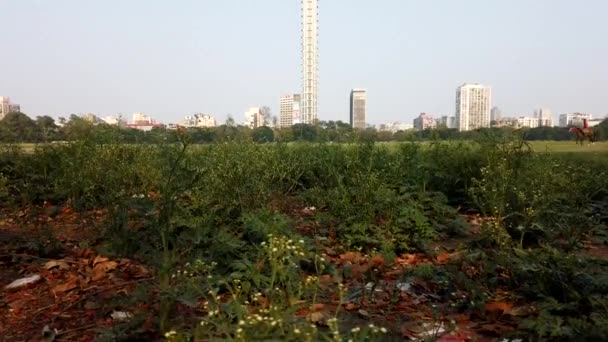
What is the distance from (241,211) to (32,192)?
3.01 m

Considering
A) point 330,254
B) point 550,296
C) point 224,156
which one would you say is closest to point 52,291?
point 330,254

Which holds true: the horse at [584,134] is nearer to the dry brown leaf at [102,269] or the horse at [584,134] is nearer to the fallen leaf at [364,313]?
the fallen leaf at [364,313]

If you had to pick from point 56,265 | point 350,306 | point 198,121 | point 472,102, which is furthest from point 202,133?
point 472,102

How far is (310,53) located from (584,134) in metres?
18.7

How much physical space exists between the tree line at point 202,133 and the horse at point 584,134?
93cm

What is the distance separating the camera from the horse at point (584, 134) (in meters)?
9.48

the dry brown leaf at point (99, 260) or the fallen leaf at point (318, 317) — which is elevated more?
the dry brown leaf at point (99, 260)

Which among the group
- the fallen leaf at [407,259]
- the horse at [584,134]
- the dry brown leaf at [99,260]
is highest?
the horse at [584,134]

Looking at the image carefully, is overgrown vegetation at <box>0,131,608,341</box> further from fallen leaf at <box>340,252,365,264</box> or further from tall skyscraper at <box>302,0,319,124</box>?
tall skyscraper at <box>302,0,319,124</box>

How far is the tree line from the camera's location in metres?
5.94

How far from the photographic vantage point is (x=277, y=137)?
7.75m

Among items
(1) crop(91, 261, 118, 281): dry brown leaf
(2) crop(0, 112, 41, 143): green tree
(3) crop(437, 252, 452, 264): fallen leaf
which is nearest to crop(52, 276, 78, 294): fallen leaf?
(1) crop(91, 261, 118, 281): dry brown leaf

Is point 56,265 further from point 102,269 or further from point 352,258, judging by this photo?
point 352,258

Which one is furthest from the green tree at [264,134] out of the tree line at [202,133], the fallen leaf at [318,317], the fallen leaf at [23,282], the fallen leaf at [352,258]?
the fallen leaf at [318,317]
